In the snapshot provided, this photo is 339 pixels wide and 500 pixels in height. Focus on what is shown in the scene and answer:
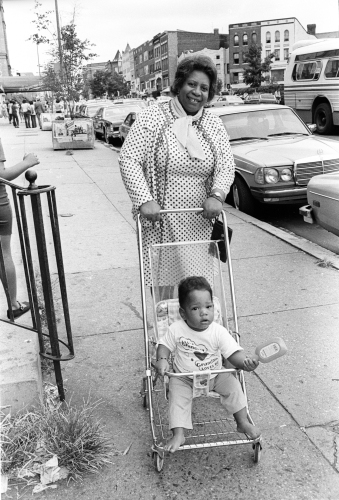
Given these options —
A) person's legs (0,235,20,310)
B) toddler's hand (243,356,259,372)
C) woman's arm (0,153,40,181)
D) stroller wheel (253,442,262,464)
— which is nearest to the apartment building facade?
person's legs (0,235,20,310)

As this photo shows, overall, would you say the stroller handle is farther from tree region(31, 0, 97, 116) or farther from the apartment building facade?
the apartment building facade

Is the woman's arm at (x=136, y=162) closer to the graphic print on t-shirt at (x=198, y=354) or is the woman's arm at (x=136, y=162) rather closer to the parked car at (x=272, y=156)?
the graphic print on t-shirt at (x=198, y=354)

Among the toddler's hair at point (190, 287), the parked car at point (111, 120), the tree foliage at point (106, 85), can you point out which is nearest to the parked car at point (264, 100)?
the parked car at point (111, 120)

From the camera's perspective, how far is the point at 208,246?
3367mm

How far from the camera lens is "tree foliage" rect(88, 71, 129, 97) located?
71250 mm

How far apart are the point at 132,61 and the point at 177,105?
10983 centimetres

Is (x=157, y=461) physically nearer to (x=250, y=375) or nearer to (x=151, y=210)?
(x=250, y=375)

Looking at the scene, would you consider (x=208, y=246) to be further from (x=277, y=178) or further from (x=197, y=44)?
(x=197, y=44)

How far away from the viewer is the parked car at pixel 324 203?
611 centimetres

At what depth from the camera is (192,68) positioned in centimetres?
308

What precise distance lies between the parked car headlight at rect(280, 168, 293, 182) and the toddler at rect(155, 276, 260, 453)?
5.12 metres

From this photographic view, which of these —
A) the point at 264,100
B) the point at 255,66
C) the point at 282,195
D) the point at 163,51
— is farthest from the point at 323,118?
the point at 163,51

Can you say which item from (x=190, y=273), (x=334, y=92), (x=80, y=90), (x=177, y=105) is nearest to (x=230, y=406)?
(x=190, y=273)

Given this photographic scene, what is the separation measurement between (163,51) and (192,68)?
83.0 metres
